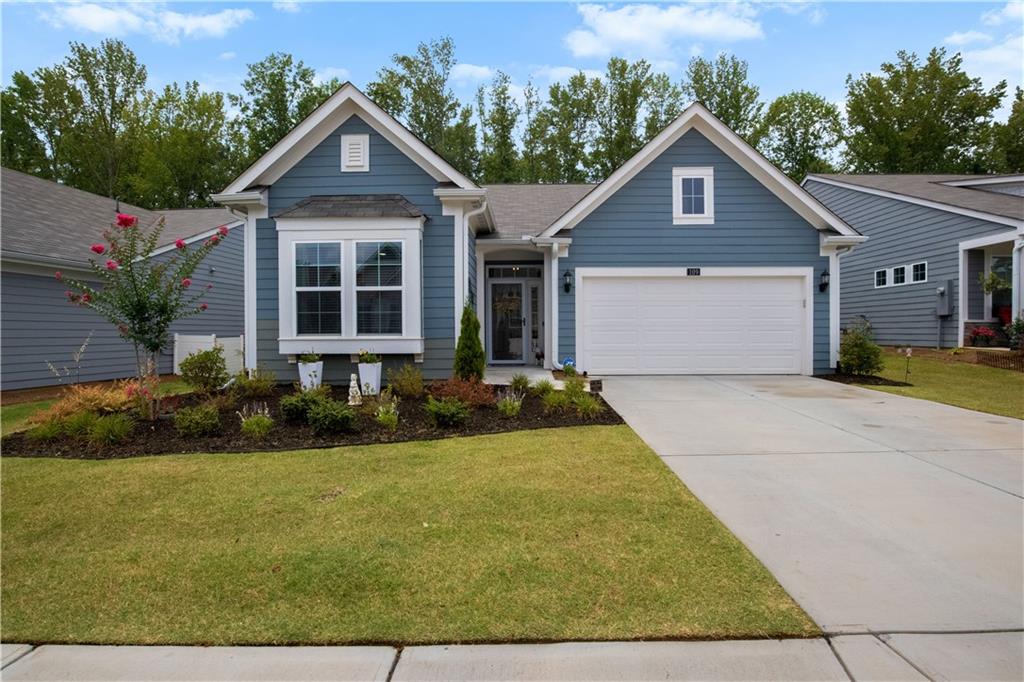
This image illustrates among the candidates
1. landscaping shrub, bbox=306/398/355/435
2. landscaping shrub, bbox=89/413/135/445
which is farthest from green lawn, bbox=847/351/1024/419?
landscaping shrub, bbox=89/413/135/445

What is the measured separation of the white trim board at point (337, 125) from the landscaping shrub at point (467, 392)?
373 cm

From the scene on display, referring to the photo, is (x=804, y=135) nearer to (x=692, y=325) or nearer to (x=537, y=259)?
(x=692, y=325)

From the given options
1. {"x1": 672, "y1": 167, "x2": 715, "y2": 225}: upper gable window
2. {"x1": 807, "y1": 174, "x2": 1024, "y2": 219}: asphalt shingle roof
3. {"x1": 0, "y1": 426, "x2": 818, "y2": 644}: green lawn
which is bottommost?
{"x1": 0, "y1": 426, "x2": 818, "y2": 644}: green lawn

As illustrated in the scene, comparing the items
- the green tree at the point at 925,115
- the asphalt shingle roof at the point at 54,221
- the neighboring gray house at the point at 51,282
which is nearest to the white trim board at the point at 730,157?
the asphalt shingle roof at the point at 54,221

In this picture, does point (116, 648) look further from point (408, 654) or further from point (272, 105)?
point (272, 105)

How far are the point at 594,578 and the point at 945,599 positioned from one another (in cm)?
184

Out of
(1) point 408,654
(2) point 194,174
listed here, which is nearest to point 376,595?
(1) point 408,654

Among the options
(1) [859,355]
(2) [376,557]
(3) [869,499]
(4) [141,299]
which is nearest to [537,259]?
(1) [859,355]

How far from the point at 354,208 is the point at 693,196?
7322mm

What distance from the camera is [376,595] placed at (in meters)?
2.83

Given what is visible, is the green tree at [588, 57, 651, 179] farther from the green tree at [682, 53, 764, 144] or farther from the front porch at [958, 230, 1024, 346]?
the front porch at [958, 230, 1024, 346]

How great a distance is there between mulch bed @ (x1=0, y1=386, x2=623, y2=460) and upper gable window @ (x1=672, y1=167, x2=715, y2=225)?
6112 mm

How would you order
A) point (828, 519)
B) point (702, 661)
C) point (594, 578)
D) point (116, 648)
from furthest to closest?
point (828, 519) → point (594, 578) → point (116, 648) → point (702, 661)

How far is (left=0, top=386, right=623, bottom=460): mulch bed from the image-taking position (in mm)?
5750
